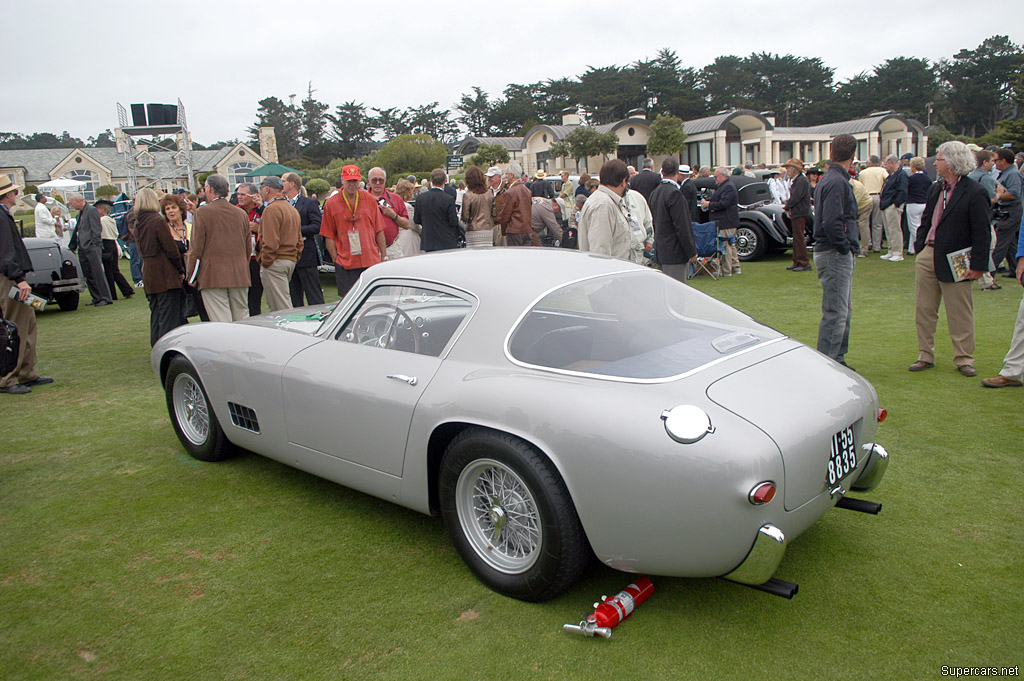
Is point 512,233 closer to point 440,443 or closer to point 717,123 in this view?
point 440,443

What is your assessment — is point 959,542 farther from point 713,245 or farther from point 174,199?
point 713,245

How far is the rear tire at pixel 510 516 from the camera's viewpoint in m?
2.67

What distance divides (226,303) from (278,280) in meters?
0.67

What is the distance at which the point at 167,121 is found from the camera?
34.0 meters

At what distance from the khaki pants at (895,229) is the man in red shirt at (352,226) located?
9477mm

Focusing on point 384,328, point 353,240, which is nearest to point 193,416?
point 384,328

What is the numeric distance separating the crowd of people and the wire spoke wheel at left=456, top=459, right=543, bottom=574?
3.72 metres

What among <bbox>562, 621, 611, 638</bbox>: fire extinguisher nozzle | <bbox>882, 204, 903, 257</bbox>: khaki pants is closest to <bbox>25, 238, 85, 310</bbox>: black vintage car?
<bbox>562, 621, 611, 638</bbox>: fire extinguisher nozzle

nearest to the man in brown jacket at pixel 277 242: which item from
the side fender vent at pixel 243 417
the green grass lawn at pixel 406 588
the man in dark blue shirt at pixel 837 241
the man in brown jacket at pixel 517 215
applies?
the green grass lawn at pixel 406 588

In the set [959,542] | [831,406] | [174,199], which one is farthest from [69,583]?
[174,199]

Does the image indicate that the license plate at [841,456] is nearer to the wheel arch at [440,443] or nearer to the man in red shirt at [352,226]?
the wheel arch at [440,443]

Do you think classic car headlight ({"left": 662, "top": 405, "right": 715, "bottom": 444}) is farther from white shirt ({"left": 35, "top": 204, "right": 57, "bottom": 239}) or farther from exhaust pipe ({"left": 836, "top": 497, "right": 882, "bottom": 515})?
white shirt ({"left": 35, "top": 204, "right": 57, "bottom": 239})

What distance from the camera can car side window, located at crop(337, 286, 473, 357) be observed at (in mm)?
3326

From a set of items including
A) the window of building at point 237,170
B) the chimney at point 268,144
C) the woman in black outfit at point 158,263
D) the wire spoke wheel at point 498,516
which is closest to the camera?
the wire spoke wheel at point 498,516
